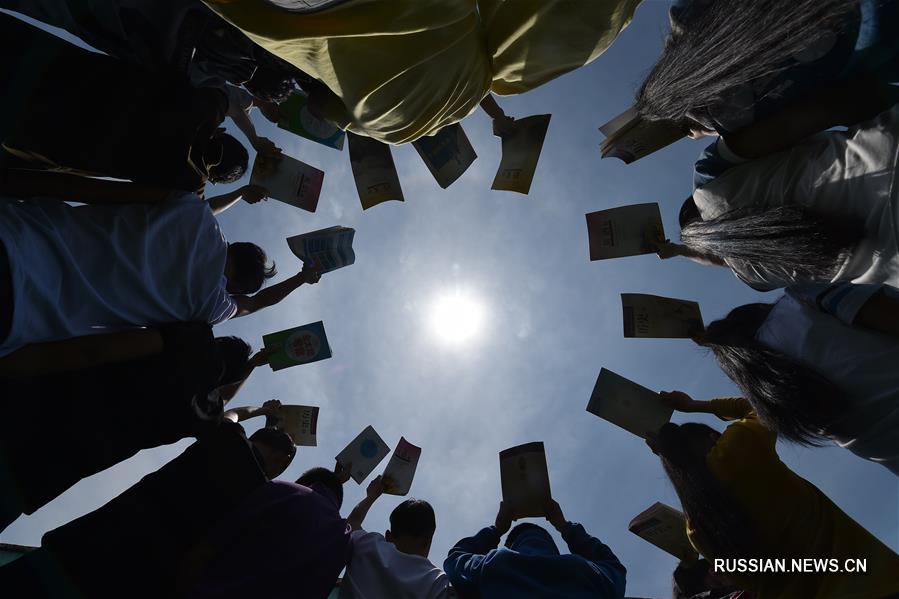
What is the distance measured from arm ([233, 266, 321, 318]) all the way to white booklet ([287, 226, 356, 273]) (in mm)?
66

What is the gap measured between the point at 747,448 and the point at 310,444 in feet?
7.48

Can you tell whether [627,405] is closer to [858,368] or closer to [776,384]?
[776,384]

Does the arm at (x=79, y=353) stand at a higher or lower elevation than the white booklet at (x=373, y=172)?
lower

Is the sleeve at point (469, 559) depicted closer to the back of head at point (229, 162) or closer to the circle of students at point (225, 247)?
the circle of students at point (225, 247)

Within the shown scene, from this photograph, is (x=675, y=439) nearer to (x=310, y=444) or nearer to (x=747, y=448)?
(x=747, y=448)

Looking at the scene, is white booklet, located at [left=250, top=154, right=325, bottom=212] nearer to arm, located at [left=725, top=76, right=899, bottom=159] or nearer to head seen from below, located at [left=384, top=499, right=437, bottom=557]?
head seen from below, located at [left=384, top=499, right=437, bottom=557]

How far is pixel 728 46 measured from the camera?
132cm

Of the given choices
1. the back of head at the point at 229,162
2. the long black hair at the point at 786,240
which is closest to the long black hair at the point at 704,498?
the long black hair at the point at 786,240

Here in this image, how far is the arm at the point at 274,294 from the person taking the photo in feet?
6.83

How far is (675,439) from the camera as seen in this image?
5.43 ft

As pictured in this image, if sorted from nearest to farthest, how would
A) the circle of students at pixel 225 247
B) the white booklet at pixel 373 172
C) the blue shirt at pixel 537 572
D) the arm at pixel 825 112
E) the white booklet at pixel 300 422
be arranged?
the circle of students at pixel 225 247 < the arm at pixel 825 112 < the blue shirt at pixel 537 572 < the white booklet at pixel 373 172 < the white booklet at pixel 300 422

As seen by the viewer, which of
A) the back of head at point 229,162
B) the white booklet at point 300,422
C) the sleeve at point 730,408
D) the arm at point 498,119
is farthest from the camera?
the white booklet at point 300,422

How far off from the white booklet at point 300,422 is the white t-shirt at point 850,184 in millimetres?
2474

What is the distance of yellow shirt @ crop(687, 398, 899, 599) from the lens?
53.1 inches
